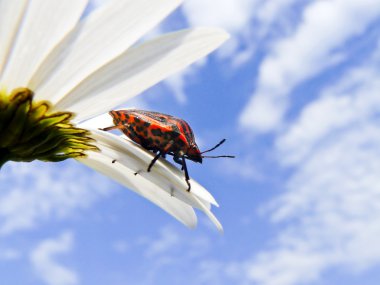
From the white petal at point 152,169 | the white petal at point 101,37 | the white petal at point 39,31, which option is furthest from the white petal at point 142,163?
the white petal at point 39,31

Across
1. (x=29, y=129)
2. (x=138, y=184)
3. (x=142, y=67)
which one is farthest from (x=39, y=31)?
(x=138, y=184)

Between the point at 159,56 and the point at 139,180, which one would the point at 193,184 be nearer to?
the point at 139,180

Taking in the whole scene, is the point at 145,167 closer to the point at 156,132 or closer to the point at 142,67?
the point at 156,132

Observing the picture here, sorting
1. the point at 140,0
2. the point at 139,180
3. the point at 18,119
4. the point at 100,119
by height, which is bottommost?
the point at 18,119

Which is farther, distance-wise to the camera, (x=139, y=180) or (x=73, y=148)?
(x=139, y=180)

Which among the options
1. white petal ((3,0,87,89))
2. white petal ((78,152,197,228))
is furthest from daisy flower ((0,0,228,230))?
white petal ((78,152,197,228))

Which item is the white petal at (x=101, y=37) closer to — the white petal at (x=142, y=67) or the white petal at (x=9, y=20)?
the white petal at (x=142, y=67)

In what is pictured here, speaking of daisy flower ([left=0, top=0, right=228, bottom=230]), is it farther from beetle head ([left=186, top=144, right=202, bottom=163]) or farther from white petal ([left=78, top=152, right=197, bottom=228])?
beetle head ([left=186, top=144, right=202, bottom=163])

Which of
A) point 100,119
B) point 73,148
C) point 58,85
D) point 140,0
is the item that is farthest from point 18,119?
point 100,119
